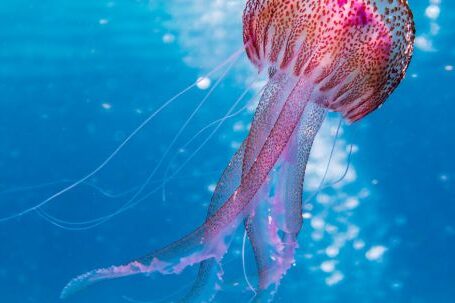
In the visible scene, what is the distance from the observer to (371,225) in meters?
12.2

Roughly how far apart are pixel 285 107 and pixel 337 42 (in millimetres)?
421

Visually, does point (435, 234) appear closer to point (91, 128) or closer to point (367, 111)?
point (91, 128)

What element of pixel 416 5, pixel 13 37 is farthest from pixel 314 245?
pixel 13 37

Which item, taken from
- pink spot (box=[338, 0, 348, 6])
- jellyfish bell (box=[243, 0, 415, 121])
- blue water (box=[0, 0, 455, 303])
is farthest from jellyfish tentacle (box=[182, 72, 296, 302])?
blue water (box=[0, 0, 455, 303])

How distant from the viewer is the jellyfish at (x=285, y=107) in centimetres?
255

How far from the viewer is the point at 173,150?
11594mm

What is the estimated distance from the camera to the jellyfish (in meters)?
2.55

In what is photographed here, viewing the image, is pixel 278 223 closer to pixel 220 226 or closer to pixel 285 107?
pixel 220 226

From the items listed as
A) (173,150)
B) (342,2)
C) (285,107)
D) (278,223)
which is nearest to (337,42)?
(342,2)

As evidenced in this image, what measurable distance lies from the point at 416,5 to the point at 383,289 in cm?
892

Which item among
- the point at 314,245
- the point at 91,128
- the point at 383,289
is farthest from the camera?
the point at 383,289

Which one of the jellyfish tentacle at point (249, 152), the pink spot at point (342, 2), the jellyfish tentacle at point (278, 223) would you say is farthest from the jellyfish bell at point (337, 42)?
the jellyfish tentacle at point (278, 223)

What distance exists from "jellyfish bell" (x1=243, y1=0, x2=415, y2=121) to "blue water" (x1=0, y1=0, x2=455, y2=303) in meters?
5.12

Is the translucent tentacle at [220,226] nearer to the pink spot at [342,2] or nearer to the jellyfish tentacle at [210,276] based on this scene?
the jellyfish tentacle at [210,276]
